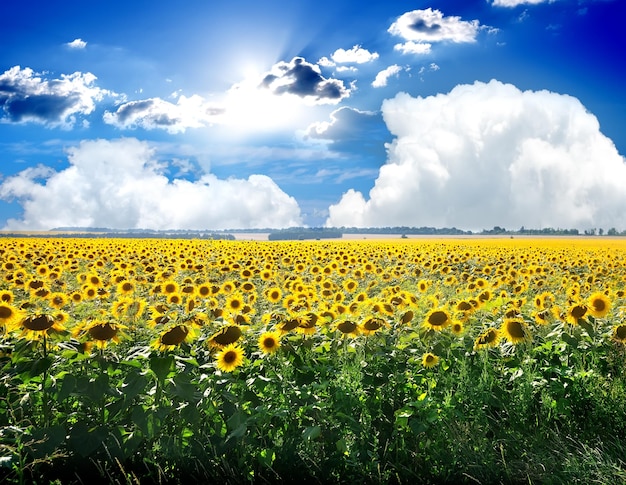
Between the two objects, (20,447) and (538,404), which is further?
(538,404)

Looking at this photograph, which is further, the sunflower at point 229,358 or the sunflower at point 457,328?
the sunflower at point 457,328

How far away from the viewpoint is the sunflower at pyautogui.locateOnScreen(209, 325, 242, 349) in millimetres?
4959

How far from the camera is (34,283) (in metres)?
9.70

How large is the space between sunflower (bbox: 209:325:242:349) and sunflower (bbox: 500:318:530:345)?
292 centimetres

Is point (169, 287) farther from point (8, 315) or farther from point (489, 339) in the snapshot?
point (489, 339)

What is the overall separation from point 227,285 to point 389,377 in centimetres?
454

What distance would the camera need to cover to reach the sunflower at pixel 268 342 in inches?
204

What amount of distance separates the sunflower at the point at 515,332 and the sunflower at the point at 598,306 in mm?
1111

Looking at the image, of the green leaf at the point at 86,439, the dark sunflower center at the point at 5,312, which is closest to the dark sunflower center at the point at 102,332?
the green leaf at the point at 86,439

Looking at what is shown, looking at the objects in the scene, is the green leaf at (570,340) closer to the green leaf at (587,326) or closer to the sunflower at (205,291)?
the green leaf at (587,326)

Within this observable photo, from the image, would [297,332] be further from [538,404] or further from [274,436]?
[538,404]

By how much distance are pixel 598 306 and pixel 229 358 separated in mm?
4446

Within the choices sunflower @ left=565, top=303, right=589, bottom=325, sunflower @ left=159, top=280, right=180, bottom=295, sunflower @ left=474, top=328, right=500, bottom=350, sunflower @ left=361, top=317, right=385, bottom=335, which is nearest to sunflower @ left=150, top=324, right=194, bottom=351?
sunflower @ left=361, top=317, right=385, bottom=335

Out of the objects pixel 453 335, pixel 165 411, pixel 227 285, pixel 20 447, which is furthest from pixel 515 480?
pixel 227 285
